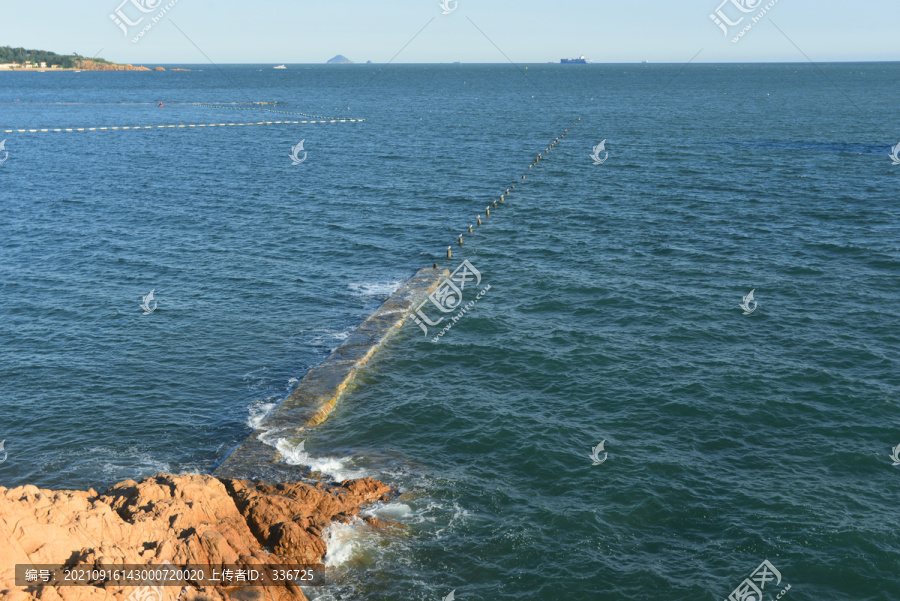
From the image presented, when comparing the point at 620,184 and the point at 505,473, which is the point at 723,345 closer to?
the point at 505,473

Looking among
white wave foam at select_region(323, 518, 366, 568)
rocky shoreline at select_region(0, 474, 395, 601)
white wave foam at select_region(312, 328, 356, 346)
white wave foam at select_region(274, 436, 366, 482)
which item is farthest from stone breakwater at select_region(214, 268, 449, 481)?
white wave foam at select_region(323, 518, 366, 568)

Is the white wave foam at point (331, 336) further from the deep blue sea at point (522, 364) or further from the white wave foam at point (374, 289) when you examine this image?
the white wave foam at point (374, 289)

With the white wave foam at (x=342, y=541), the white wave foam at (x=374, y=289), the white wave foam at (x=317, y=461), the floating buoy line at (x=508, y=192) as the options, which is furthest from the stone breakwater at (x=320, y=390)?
the floating buoy line at (x=508, y=192)

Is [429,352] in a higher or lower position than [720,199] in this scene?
lower

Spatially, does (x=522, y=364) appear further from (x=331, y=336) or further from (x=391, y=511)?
(x=391, y=511)

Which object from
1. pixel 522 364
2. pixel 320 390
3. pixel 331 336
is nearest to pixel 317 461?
pixel 320 390

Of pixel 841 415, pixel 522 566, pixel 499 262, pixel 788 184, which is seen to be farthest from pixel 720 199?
pixel 522 566
